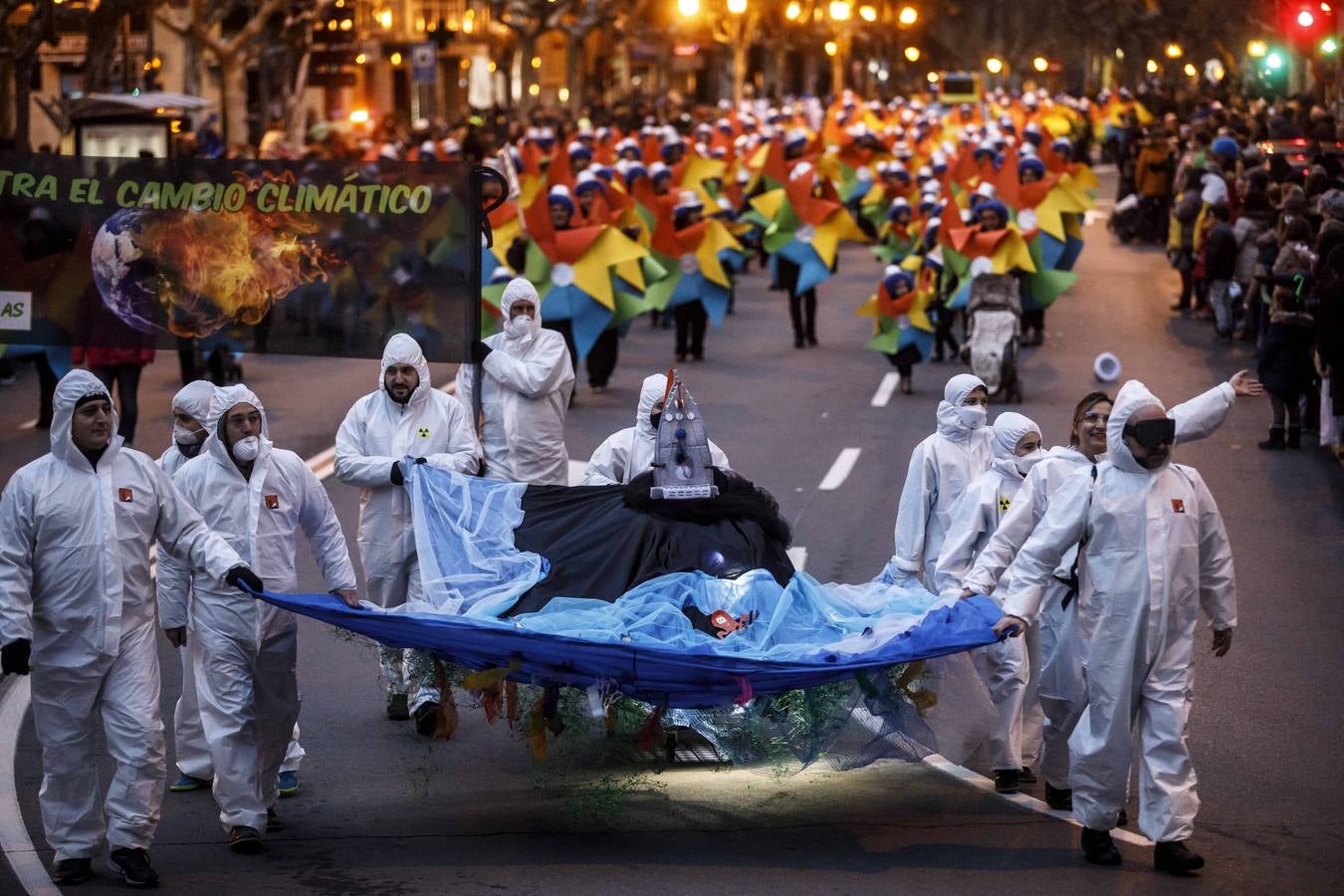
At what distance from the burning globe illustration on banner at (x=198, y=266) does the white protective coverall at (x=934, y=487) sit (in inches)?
116

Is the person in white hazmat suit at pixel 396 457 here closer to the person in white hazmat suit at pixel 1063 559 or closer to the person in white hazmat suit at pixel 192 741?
the person in white hazmat suit at pixel 192 741

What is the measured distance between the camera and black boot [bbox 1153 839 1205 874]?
8.23 meters

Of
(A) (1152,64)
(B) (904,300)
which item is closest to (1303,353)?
(B) (904,300)

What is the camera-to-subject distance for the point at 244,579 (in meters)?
8.51

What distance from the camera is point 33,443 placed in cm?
1859

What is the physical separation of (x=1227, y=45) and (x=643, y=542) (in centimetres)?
8475

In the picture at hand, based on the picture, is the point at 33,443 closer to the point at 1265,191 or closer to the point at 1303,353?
the point at 1303,353

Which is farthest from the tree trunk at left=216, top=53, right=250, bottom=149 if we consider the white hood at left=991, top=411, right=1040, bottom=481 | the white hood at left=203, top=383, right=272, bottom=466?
the white hood at left=991, top=411, right=1040, bottom=481

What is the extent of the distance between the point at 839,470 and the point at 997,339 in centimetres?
374

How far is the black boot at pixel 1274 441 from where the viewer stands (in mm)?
18531

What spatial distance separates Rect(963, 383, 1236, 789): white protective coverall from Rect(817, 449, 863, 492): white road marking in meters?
7.76

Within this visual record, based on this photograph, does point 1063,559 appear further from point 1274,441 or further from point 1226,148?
point 1226,148

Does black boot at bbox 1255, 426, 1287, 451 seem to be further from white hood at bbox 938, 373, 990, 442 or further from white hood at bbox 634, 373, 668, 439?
white hood at bbox 634, 373, 668, 439

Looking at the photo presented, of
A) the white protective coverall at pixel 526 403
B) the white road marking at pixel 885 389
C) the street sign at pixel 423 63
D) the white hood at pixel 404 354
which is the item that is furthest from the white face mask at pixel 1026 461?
the street sign at pixel 423 63
